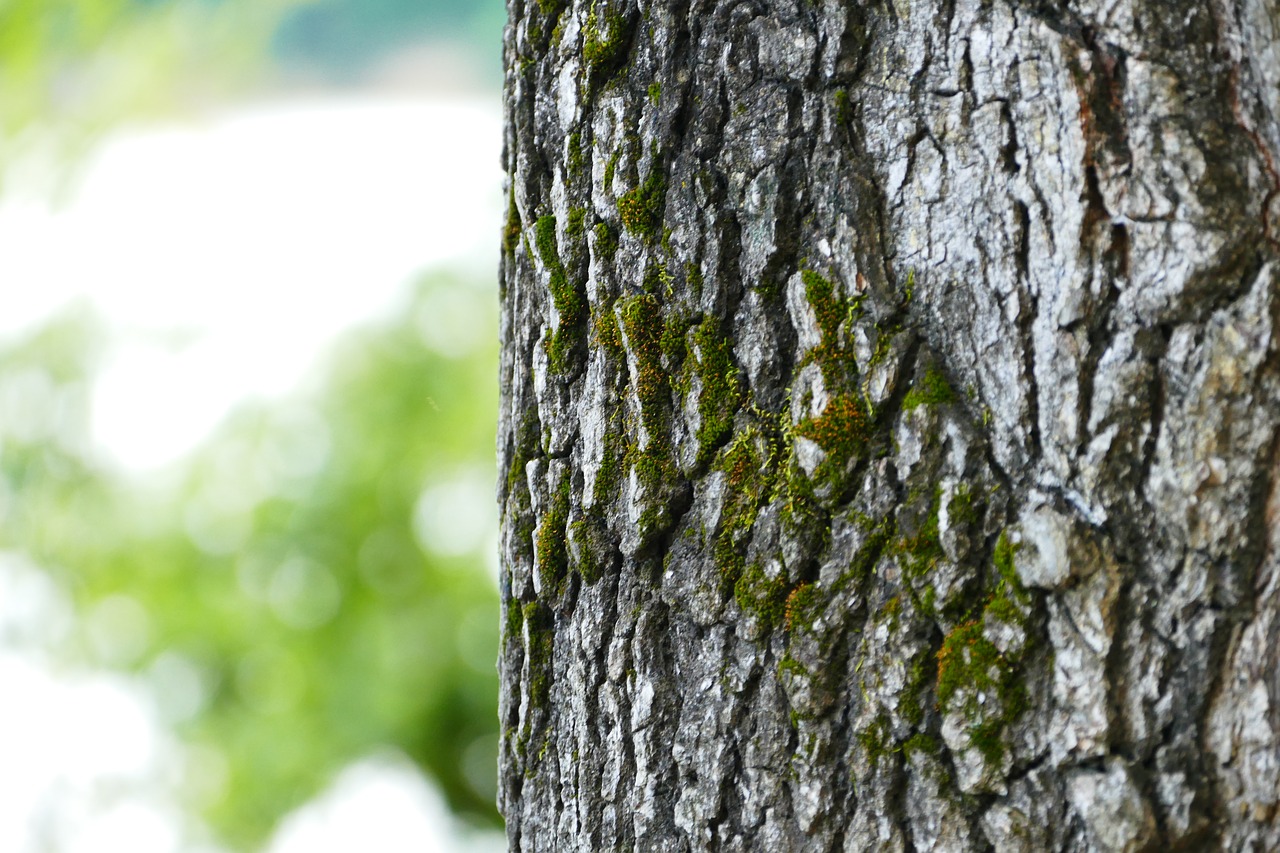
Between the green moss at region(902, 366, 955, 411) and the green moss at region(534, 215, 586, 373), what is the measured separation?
369 millimetres

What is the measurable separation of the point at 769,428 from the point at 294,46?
24.4 feet

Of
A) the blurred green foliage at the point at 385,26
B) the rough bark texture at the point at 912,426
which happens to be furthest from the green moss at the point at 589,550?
the blurred green foliage at the point at 385,26

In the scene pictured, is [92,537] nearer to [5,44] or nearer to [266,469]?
[266,469]

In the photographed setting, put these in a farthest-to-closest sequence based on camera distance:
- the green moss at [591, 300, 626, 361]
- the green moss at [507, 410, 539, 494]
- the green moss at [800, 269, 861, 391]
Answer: the green moss at [507, 410, 539, 494] < the green moss at [591, 300, 626, 361] < the green moss at [800, 269, 861, 391]

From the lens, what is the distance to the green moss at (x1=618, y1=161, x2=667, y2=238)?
108cm

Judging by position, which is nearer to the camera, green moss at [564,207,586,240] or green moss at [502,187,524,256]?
green moss at [564,207,586,240]

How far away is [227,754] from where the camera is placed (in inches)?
212

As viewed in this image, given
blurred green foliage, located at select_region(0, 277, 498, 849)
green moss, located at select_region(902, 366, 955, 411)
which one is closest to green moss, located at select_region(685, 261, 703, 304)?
green moss, located at select_region(902, 366, 955, 411)

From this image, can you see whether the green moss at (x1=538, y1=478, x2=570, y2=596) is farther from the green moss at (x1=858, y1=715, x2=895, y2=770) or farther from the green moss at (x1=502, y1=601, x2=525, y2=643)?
the green moss at (x1=858, y1=715, x2=895, y2=770)

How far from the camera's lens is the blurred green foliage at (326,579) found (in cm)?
533

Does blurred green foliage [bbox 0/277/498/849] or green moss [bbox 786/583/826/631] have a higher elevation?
blurred green foliage [bbox 0/277/498/849]

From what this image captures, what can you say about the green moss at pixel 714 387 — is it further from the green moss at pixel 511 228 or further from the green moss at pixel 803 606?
the green moss at pixel 511 228

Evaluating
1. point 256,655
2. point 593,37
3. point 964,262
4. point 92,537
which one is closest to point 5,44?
point 92,537

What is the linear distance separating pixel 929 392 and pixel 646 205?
345mm
